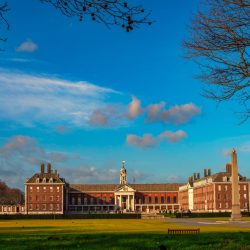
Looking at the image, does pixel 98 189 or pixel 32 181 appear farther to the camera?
pixel 98 189

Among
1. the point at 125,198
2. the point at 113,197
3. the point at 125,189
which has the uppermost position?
the point at 125,189

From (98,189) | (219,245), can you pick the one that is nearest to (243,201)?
(98,189)

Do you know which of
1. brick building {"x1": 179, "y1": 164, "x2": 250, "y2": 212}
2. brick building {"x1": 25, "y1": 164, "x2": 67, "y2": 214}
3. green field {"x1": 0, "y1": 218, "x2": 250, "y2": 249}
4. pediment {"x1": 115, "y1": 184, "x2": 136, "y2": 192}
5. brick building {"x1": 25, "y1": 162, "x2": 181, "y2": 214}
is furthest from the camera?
pediment {"x1": 115, "y1": 184, "x2": 136, "y2": 192}

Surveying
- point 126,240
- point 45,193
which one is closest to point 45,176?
point 45,193

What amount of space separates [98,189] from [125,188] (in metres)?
7.87

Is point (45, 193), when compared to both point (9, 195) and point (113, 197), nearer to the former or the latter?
point (113, 197)

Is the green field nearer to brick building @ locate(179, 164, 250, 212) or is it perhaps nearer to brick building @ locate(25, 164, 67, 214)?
brick building @ locate(179, 164, 250, 212)

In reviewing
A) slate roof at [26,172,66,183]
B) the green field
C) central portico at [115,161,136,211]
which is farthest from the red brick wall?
the green field

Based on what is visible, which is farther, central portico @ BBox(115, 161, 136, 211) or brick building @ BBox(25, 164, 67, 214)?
central portico @ BBox(115, 161, 136, 211)

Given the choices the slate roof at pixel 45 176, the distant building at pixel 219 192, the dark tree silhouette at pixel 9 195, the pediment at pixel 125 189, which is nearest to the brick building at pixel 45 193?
the slate roof at pixel 45 176

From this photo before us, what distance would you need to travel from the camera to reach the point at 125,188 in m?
139

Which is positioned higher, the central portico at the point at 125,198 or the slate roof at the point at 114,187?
the slate roof at the point at 114,187

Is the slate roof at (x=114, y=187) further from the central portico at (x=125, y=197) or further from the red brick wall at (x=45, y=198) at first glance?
the red brick wall at (x=45, y=198)

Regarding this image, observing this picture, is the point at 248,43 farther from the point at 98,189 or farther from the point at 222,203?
the point at 98,189
